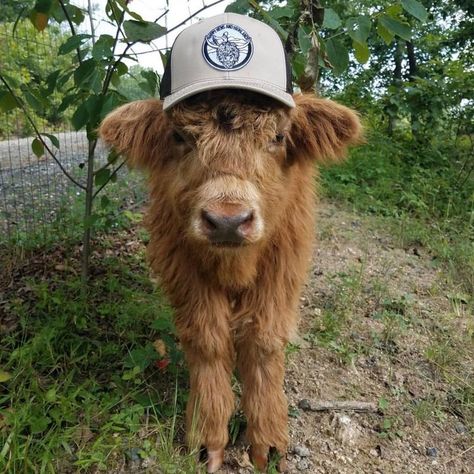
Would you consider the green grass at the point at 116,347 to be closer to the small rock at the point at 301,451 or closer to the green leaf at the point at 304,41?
the small rock at the point at 301,451

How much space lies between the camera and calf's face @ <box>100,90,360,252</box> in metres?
1.97

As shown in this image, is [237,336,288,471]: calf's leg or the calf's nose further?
[237,336,288,471]: calf's leg

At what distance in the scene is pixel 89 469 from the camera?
90.2 inches

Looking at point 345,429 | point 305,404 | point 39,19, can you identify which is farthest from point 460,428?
point 39,19

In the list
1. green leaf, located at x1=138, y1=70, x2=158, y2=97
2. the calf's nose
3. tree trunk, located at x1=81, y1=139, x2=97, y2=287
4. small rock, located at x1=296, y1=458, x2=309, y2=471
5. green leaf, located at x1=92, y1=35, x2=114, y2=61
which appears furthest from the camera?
tree trunk, located at x1=81, y1=139, x2=97, y2=287

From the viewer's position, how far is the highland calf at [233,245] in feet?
6.82

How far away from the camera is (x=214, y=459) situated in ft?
8.09

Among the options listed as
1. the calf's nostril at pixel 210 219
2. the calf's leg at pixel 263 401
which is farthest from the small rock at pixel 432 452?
the calf's nostril at pixel 210 219

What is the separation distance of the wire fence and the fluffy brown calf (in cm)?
122

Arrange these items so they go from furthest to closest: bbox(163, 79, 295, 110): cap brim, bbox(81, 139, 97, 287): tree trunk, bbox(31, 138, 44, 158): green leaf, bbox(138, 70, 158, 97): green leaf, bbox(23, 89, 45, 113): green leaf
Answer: bbox(81, 139, 97, 287): tree trunk → bbox(31, 138, 44, 158): green leaf → bbox(138, 70, 158, 97): green leaf → bbox(23, 89, 45, 113): green leaf → bbox(163, 79, 295, 110): cap brim

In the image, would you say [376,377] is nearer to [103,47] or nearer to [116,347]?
[116,347]

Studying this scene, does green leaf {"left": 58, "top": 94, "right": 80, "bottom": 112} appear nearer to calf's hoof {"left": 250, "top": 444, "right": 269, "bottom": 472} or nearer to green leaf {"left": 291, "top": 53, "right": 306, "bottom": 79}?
green leaf {"left": 291, "top": 53, "right": 306, "bottom": 79}

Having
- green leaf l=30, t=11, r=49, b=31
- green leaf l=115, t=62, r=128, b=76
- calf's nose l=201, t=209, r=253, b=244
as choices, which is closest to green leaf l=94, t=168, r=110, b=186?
green leaf l=115, t=62, r=128, b=76

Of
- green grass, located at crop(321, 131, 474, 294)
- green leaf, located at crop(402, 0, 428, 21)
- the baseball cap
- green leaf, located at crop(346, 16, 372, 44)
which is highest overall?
green leaf, located at crop(402, 0, 428, 21)
